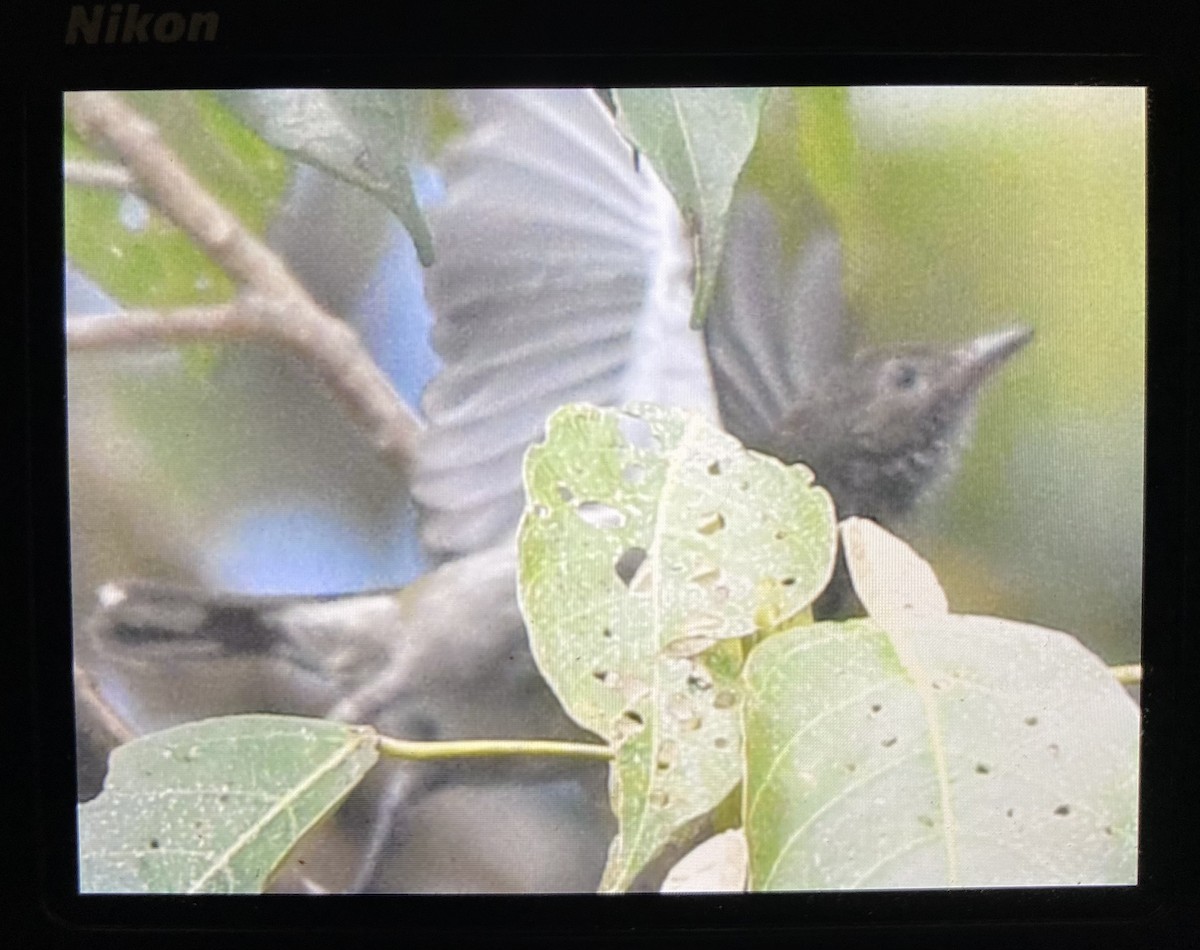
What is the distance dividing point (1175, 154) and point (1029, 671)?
10.3 inches

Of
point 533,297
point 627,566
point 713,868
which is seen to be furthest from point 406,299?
point 713,868

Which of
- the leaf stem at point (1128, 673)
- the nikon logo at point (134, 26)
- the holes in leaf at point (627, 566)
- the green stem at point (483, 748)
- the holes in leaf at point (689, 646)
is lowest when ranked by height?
the green stem at point (483, 748)

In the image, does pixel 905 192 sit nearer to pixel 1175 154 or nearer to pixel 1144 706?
pixel 1175 154

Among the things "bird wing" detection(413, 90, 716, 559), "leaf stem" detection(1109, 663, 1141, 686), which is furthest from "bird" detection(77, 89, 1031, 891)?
"leaf stem" detection(1109, 663, 1141, 686)

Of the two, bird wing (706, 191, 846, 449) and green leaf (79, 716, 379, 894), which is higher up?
bird wing (706, 191, 846, 449)

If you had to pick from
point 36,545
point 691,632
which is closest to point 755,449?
point 691,632

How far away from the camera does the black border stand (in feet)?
2.30

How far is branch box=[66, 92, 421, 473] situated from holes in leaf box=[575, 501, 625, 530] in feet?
0.29

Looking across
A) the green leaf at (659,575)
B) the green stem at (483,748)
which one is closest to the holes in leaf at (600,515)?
the green leaf at (659,575)

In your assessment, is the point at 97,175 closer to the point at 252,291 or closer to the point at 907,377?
the point at 252,291

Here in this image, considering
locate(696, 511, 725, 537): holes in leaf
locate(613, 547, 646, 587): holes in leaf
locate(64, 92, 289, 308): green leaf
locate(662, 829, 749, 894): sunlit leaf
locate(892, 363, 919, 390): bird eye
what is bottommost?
locate(662, 829, 749, 894): sunlit leaf

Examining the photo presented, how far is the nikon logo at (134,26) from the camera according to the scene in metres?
0.70

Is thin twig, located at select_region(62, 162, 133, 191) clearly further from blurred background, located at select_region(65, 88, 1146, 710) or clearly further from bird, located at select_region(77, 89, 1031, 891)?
A: bird, located at select_region(77, 89, 1031, 891)

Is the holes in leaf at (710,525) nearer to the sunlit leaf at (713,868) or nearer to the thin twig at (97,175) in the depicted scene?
the sunlit leaf at (713,868)
